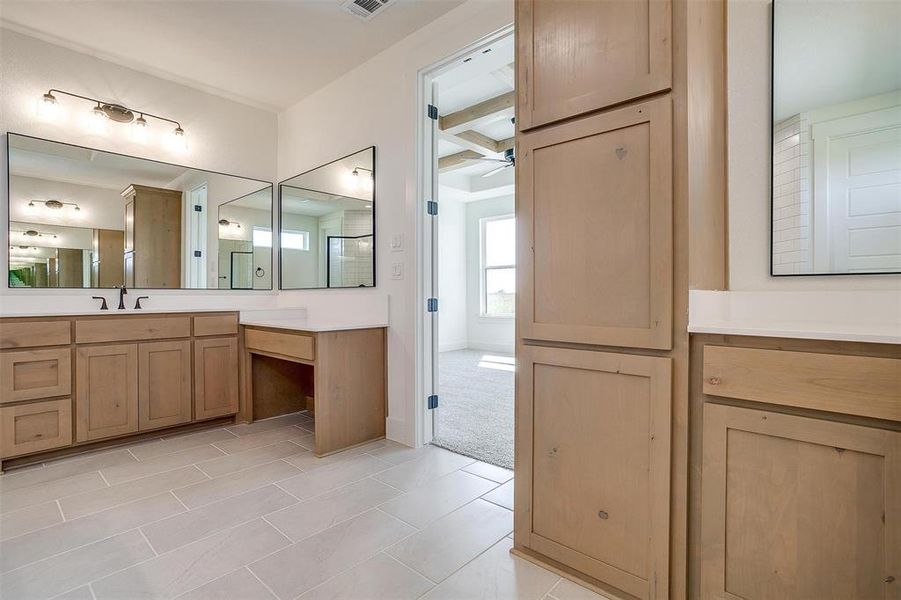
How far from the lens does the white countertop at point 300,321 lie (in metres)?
2.79

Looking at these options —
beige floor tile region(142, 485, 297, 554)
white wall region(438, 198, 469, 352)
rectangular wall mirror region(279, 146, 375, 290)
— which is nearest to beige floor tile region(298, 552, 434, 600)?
beige floor tile region(142, 485, 297, 554)

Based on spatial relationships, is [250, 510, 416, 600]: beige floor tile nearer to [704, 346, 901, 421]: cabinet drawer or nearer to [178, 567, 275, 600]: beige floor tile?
[178, 567, 275, 600]: beige floor tile

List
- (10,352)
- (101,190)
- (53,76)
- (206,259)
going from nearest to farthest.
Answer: (10,352) → (53,76) → (101,190) → (206,259)

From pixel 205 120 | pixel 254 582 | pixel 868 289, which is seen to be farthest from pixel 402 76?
pixel 254 582

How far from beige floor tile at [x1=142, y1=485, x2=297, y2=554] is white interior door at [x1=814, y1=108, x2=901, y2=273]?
2442 mm

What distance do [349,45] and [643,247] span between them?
8.61ft

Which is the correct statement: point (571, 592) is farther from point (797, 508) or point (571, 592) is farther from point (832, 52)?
point (832, 52)

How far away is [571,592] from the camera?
1449 mm

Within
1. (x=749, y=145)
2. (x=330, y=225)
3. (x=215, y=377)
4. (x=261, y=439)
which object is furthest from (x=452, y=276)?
(x=749, y=145)

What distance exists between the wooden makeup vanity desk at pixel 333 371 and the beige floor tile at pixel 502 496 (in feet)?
3.44

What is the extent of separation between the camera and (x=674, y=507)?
4.21 feet

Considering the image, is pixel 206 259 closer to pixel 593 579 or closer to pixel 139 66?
pixel 139 66

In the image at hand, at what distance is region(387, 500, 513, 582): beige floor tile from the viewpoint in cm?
160

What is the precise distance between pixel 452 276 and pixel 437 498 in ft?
18.1
